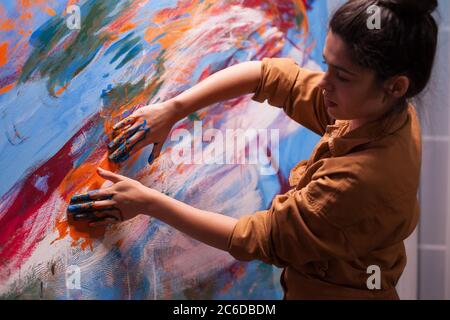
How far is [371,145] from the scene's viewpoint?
2.89 ft

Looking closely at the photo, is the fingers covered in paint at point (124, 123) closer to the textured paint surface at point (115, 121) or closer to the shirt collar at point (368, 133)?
the textured paint surface at point (115, 121)

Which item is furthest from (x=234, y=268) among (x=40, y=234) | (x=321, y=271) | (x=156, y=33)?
(x=156, y=33)

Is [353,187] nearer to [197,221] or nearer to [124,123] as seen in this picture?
[197,221]

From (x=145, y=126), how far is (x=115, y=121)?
0.12 meters

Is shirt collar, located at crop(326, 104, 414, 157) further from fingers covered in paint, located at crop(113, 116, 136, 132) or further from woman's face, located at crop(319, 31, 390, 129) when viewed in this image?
fingers covered in paint, located at crop(113, 116, 136, 132)

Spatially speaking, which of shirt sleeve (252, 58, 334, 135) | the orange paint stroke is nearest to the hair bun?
shirt sleeve (252, 58, 334, 135)

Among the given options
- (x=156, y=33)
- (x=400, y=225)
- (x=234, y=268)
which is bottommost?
(x=234, y=268)

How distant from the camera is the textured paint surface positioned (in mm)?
1130

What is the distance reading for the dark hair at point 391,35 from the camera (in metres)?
0.83

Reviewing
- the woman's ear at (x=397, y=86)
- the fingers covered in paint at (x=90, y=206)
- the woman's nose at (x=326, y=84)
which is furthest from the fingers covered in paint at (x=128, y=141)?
the woman's ear at (x=397, y=86)

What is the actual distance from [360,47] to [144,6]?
1.72 ft

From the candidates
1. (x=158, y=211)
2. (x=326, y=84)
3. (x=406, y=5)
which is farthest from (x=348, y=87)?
(x=158, y=211)

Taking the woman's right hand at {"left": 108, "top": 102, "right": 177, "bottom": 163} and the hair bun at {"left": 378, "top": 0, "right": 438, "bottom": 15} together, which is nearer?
the hair bun at {"left": 378, "top": 0, "right": 438, "bottom": 15}
